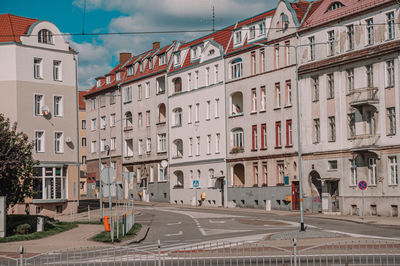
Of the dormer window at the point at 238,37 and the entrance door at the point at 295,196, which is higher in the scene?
the dormer window at the point at 238,37

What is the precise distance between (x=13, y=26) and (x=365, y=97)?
2570 centimetres

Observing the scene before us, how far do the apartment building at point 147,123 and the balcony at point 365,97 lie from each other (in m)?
30.2

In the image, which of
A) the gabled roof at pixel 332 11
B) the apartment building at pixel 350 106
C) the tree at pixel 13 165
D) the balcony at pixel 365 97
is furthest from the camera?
the gabled roof at pixel 332 11

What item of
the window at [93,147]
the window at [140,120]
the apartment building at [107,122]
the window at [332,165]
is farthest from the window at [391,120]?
the window at [93,147]

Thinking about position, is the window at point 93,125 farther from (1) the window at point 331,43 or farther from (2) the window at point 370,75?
(2) the window at point 370,75

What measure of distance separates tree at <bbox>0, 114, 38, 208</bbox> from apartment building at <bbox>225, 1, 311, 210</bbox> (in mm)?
24447

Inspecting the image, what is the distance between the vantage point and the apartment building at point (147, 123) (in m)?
76.6

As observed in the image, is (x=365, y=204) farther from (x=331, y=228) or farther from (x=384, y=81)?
(x=331, y=228)

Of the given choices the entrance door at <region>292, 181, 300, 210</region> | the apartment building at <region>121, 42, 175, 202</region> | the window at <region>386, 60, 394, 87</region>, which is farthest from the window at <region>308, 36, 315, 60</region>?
the apartment building at <region>121, 42, 175, 202</region>

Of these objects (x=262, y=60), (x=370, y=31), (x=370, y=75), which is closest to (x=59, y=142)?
(x=262, y=60)

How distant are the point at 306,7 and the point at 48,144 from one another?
23965mm

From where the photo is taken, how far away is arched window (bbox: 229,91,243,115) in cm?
6512

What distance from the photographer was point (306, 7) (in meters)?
58.0

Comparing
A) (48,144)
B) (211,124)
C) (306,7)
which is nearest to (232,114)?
(211,124)
